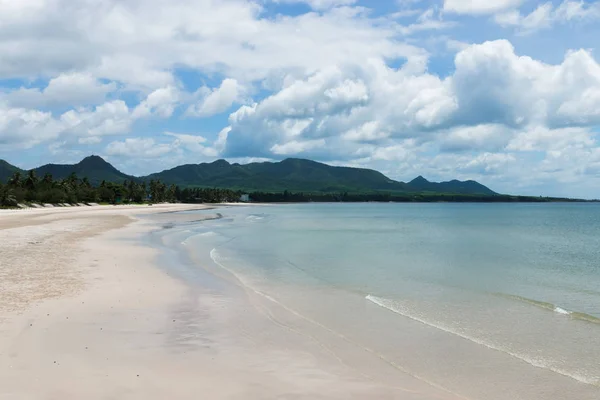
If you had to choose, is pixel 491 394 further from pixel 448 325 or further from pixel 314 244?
pixel 314 244

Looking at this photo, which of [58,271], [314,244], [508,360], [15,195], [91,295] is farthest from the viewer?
[15,195]

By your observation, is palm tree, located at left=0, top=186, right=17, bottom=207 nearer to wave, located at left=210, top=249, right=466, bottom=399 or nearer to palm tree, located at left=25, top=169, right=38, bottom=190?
palm tree, located at left=25, top=169, right=38, bottom=190

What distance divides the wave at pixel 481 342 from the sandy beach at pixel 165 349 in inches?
125

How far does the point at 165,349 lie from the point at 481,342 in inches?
308

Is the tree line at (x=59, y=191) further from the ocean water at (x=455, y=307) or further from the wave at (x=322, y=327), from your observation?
the wave at (x=322, y=327)

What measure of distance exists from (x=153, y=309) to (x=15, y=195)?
10038cm

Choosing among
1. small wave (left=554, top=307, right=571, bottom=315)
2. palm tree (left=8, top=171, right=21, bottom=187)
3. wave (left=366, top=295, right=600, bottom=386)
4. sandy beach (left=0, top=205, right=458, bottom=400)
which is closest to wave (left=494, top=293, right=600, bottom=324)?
small wave (left=554, top=307, right=571, bottom=315)

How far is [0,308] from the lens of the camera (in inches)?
511

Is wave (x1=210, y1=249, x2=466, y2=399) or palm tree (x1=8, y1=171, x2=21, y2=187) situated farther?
palm tree (x1=8, y1=171, x2=21, y2=187)

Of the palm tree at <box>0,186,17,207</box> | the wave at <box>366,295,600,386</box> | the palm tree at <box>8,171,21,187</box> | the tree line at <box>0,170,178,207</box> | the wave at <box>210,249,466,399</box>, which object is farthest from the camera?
the palm tree at <box>8,171,21,187</box>

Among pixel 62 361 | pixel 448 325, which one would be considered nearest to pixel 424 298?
pixel 448 325

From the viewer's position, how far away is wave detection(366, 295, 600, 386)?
31.8 ft

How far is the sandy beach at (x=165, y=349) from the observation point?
26.9ft

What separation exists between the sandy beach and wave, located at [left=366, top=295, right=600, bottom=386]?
10.4 feet
